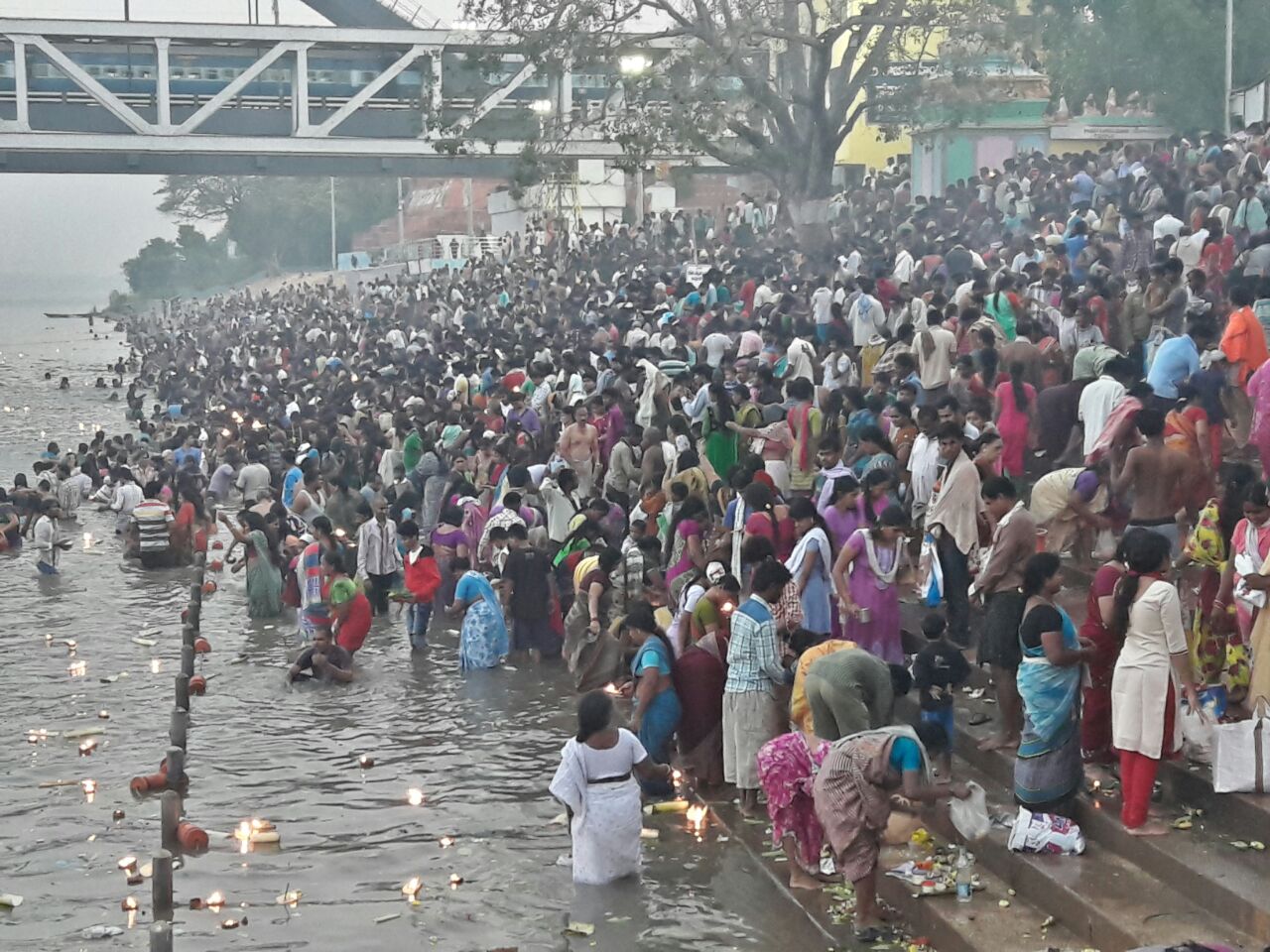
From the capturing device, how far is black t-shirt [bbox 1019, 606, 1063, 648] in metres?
7.86

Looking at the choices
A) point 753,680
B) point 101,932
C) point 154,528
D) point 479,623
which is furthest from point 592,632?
point 154,528

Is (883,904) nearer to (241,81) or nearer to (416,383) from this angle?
(416,383)

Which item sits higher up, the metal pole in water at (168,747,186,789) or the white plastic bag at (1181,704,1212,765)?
the white plastic bag at (1181,704,1212,765)

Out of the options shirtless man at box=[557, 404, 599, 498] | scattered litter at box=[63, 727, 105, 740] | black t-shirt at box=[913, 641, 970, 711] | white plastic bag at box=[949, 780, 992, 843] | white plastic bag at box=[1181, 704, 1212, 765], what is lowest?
scattered litter at box=[63, 727, 105, 740]

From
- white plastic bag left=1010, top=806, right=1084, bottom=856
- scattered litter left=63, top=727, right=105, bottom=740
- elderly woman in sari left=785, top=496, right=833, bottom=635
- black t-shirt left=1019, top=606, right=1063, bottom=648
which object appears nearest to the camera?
black t-shirt left=1019, top=606, right=1063, bottom=648

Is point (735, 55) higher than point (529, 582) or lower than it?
higher

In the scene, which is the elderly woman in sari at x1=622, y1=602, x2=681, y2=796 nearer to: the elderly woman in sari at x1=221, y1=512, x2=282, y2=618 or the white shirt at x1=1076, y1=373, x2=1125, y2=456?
the white shirt at x1=1076, y1=373, x2=1125, y2=456

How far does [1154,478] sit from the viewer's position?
9.80 m

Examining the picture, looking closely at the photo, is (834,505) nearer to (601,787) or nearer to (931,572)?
A: (931,572)

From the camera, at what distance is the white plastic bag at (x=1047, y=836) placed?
7.97 m

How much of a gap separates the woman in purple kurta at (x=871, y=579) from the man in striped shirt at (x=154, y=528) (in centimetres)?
1346

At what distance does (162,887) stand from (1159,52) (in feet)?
110

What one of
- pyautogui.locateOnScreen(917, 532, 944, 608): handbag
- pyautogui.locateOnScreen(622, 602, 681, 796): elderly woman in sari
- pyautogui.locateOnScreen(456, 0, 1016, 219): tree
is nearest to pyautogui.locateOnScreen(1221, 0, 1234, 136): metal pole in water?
pyautogui.locateOnScreen(456, 0, 1016, 219): tree

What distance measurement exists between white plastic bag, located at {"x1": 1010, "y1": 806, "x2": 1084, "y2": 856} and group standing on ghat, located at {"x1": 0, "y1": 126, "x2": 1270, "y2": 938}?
118 mm
